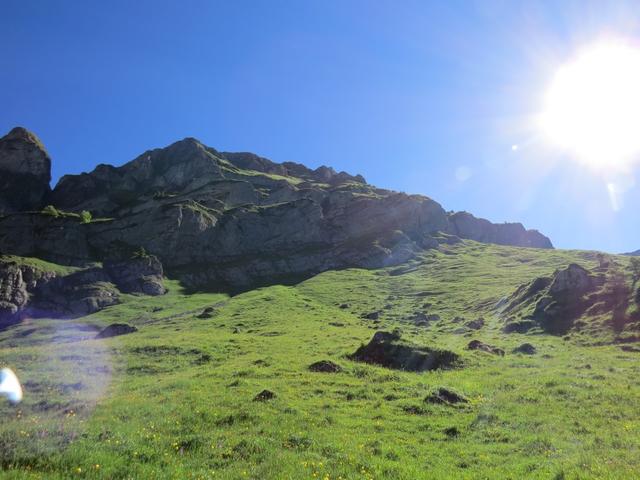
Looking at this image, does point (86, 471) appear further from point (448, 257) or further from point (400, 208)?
point (400, 208)

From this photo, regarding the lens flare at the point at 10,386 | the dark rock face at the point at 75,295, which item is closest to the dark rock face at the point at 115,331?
the lens flare at the point at 10,386

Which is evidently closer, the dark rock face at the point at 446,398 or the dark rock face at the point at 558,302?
the dark rock face at the point at 446,398

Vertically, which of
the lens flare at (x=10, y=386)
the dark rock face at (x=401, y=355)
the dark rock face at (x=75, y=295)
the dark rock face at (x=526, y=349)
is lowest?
the dark rock face at (x=75, y=295)

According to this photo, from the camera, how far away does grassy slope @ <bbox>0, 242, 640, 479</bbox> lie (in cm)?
1510

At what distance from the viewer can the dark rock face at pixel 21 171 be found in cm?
18338

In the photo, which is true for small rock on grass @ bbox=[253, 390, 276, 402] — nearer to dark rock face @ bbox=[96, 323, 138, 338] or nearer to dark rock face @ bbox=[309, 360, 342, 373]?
dark rock face @ bbox=[309, 360, 342, 373]

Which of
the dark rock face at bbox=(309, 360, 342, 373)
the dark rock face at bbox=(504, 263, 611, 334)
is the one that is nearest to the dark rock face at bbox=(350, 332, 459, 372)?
the dark rock face at bbox=(309, 360, 342, 373)

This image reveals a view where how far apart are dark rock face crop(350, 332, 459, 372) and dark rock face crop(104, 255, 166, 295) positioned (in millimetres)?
100333

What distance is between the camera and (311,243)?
178250 millimetres

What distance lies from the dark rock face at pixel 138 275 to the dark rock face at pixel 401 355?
100333mm

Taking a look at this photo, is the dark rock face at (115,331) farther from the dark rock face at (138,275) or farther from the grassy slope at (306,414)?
the dark rock face at (138,275)

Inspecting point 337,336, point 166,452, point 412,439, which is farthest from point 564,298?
point 166,452

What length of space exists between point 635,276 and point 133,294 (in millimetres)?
114763

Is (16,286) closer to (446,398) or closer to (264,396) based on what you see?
(264,396)
